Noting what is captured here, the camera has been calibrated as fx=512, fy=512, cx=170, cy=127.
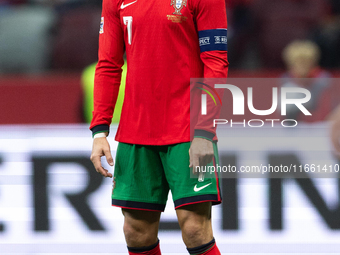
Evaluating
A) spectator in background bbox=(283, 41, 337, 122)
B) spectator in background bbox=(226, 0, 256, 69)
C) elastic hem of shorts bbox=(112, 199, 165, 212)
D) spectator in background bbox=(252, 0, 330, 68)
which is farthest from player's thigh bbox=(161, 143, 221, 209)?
spectator in background bbox=(252, 0, 330, 68)

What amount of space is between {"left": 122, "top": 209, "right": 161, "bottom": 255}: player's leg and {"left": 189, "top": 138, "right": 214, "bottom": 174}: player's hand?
34cm

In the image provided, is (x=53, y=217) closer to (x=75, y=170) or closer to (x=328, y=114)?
(x=75, y=170)

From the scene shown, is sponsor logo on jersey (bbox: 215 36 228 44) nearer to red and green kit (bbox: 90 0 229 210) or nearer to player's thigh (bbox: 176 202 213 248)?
red and green kit (bbox: 90 0 229 210)

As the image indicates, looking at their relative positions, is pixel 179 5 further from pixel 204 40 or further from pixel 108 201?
pixel 108 201

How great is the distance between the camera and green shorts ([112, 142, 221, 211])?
6.41 ft

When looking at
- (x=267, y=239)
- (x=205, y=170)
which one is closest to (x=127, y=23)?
(x=205, y=170)

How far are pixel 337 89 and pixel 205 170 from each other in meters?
2.52

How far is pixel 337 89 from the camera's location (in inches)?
161

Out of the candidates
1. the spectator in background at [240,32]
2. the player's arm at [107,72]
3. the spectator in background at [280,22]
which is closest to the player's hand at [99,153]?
the player's arm at [107,72]

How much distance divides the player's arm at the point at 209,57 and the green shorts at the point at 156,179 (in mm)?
89

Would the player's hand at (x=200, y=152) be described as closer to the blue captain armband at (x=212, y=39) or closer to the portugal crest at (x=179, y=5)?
the blue captain armband at (x=212, y=39)

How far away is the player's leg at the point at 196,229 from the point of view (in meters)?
1.95

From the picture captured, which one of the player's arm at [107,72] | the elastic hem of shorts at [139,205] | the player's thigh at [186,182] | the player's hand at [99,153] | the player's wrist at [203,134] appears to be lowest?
the elastic hem of shorts at [139,205]

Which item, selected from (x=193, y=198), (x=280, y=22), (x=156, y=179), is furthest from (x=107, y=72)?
(x=280, y=22)
